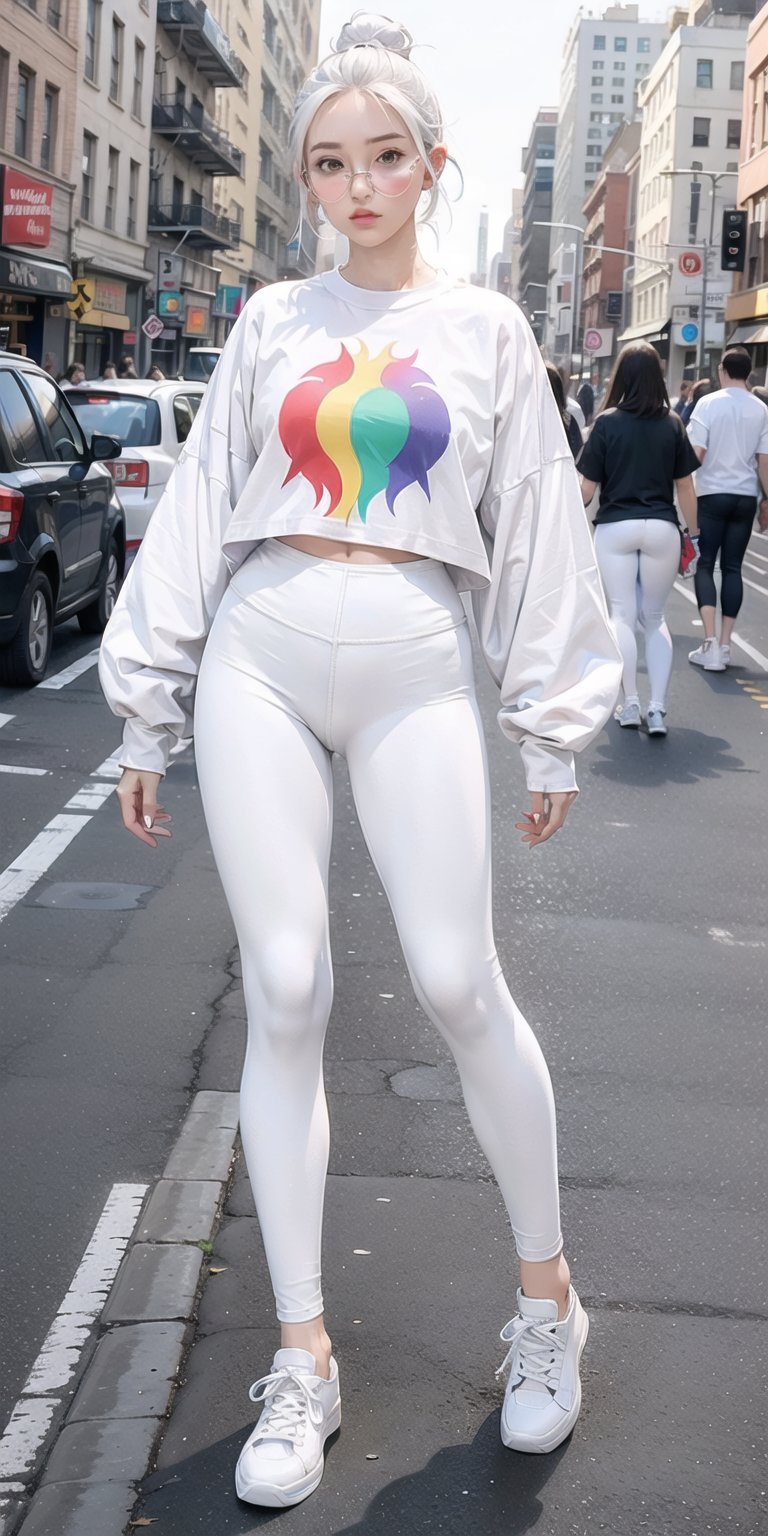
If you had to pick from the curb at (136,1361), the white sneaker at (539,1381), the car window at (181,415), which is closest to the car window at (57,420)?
the car window at (181,415)

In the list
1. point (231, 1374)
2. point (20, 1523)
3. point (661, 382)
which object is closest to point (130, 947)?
point (231, 1374)

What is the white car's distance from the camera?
15.0 metres

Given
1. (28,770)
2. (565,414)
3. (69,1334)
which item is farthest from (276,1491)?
(565,414)

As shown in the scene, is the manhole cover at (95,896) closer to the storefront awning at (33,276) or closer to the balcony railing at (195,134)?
the storefront awning at (33,276)

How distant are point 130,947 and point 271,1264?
10.1 ft

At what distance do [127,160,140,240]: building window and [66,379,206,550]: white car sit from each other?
3482cm

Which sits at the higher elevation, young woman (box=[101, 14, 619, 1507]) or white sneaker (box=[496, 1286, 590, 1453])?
young woman (box=[101, 14, 619, 1507])

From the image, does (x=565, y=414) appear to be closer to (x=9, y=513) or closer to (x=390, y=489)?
(x=9, y=513)

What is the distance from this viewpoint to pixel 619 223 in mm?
130625

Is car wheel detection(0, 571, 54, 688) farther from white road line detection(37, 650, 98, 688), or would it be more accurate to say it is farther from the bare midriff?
the bare midriff

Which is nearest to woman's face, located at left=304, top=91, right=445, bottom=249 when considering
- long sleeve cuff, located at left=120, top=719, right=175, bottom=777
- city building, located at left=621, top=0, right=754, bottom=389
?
long sleeve cuff, located at left=120, top=719, right=175, bottom=777

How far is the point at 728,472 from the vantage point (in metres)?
11.8

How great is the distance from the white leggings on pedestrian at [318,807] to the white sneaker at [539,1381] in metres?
0.33

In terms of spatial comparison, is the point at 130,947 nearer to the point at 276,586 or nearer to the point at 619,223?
the point at 276,586
